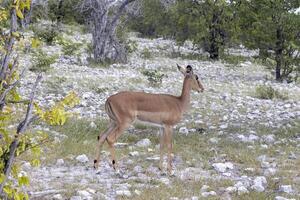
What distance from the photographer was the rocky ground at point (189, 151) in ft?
23.5

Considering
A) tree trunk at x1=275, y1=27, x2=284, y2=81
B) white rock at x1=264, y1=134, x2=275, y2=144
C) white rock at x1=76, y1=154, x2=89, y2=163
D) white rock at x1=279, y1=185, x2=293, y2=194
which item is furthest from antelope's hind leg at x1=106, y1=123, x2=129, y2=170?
tree trunk at x1=275, y1=27, x2=284, y2=81

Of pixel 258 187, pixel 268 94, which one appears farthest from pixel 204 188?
pixel 268 94

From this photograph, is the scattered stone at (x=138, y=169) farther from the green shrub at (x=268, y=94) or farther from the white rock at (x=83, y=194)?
the green shrub at (x=268, y=94)

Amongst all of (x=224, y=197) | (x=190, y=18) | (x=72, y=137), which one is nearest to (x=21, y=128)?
(x=224, y=197)

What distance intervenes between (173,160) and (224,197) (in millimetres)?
2035

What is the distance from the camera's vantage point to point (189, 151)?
934 cm

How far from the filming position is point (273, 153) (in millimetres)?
9312

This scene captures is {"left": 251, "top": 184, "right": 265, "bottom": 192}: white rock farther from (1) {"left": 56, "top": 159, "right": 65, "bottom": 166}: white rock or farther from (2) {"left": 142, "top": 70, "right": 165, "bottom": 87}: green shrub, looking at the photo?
(2) {"left": 142, "top": 70, "right": 165, "bottom": 87}: green shrub

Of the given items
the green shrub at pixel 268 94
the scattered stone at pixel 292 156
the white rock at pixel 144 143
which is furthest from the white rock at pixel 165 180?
the green shrub at pixel 268 94

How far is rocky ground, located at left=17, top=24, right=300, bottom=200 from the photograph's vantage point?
715 cm

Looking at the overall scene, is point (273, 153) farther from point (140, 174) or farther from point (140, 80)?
point (140, 80)

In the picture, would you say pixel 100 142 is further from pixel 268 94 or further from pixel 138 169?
pixel 268 94

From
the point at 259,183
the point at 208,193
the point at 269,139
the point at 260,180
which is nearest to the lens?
the point at 208,193

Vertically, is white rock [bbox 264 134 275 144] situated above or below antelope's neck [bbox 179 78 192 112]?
below
